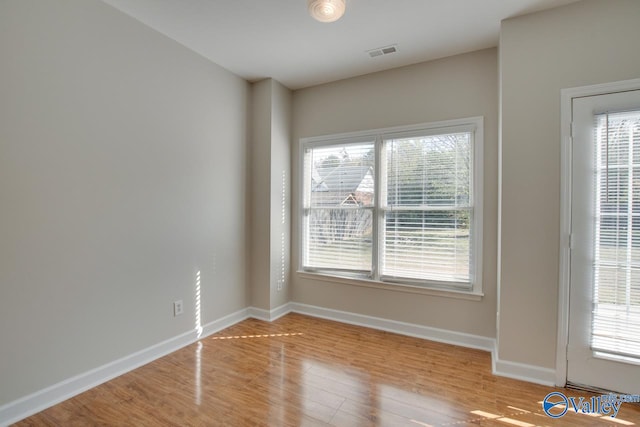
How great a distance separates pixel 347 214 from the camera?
11.8ft

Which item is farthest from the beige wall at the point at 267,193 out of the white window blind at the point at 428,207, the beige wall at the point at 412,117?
the white window blind at the point at 428,207

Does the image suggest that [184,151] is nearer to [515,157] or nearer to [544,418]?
[515,157]

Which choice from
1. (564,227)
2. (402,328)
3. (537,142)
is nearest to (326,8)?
(537,142)

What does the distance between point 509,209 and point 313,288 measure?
7.54 feet

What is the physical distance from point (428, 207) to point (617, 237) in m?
1.40

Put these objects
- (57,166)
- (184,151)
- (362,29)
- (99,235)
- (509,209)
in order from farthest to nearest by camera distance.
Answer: (184,151)
(362,29)
(509,209)
(99,235)
(57,166)

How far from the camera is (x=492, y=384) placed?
2297 mm

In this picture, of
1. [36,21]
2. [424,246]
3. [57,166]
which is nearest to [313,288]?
[424,246]

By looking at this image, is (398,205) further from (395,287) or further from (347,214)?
(395,287)

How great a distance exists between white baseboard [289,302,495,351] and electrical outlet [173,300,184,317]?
55.1 inches

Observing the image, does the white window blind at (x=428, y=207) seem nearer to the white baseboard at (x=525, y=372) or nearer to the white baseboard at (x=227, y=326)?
the white baseboard at (x=227, y=326)

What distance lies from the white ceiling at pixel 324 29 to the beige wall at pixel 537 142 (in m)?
0.20

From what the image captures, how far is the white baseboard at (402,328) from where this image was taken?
2.92 metres

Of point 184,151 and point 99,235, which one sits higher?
point 184,151
